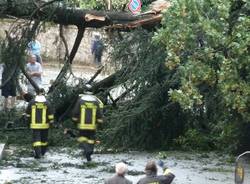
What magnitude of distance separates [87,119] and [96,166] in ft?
3.43

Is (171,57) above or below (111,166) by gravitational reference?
above

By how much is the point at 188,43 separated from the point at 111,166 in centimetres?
299

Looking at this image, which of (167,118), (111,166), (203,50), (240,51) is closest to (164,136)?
(167,118)

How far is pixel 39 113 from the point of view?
594 inches

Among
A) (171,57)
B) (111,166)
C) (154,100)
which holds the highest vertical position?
(171,57)

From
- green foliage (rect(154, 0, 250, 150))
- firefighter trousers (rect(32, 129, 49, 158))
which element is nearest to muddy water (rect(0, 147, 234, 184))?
firefighter trousers (rect(32, 129, 49, 158))

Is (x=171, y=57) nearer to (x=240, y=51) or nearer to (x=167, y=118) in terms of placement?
(x=240, y=51)

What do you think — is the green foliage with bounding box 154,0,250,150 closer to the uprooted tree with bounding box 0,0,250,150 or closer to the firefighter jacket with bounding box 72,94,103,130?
the uprooted tree with bounding box 0,0,250,150

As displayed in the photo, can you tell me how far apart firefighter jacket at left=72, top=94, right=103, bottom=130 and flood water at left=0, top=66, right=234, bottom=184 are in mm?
710

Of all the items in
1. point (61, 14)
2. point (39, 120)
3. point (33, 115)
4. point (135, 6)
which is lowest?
point (39, 120)

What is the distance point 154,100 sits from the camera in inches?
636

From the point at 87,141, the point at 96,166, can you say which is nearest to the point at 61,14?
the point at 87,141

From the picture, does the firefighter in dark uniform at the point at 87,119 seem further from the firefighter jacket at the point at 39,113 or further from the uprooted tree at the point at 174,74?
the uprooted tree at the point at 174,74

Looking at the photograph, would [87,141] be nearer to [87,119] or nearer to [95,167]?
[87,119]
